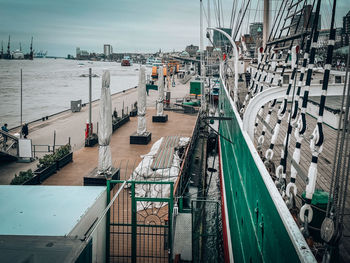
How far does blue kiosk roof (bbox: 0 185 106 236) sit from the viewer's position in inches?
186

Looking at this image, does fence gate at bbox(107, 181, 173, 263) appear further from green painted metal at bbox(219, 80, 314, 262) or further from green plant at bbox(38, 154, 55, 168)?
green plant at bbox(38, 154, 55, 168)

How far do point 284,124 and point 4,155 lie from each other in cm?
1131

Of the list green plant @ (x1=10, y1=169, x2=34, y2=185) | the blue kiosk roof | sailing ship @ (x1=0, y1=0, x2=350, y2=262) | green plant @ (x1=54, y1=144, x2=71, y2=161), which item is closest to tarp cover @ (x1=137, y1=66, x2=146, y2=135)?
green plant @ (x1=54, y1=144, x2=71, y2=161)

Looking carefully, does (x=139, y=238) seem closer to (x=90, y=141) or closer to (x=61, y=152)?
(x=61, y=152)

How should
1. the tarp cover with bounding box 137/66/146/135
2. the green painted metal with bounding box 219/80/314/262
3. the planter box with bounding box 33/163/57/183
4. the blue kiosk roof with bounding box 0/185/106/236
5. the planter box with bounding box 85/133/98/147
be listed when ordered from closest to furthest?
the green painted metal with bounding box 219/80/314/262, the blue kiosk roof with bounding box 0/185/106/236, the planter box with bounding box 33/163/57/183, the tarp cover with bounding box 137/66/146/135, the planter box with bounding box 85/133/98/147

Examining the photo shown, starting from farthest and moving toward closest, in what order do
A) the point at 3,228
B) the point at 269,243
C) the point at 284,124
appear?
the point at 284,124 < the point at 3,228 < the point at 269,243

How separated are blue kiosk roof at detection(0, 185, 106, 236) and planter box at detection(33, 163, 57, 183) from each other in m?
3.70

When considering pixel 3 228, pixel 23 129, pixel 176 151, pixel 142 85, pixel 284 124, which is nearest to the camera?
pixel 3 228

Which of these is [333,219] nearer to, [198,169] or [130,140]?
[198,169]

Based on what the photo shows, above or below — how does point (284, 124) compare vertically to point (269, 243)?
above

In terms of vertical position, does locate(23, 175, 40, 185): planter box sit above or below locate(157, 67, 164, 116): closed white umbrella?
below

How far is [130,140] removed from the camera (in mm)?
15016

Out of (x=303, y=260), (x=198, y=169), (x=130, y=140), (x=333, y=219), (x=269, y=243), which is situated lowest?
(x=198, y=169)

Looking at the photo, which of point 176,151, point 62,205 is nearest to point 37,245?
point 62,205
